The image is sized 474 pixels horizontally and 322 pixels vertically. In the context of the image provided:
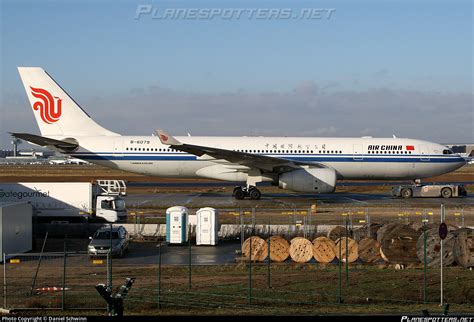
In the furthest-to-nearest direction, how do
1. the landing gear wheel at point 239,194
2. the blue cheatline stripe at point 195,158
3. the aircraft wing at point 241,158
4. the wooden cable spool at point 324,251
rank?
the blue cheatline stripe at point 195,158 < the landing gear wheel at point 239,194 < the aircraft wing at point 241,158 < the wooden cable spool at point 324,251

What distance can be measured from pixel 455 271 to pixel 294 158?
80.7 feet

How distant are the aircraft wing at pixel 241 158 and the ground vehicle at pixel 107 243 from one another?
14.8 m

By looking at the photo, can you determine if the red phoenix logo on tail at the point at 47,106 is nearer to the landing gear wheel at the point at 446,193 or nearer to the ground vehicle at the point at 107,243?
the ground vehicle at the point at 107,243

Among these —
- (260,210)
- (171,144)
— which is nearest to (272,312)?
(260,210)

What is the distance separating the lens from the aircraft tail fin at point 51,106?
4769 cm

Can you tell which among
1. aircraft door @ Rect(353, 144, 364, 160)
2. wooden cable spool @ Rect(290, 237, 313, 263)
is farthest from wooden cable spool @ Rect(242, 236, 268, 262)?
aircraft door @ Rect(353, 144, 364, 160)

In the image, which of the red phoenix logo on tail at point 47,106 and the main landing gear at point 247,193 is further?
the red phoenix logo on tail at point 47,106

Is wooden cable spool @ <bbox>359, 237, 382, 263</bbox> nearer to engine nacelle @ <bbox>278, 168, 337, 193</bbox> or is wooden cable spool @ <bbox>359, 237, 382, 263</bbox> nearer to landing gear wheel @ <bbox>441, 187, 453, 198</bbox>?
engine nacelle @ <bbox>278, 168, 337, 193</bbox>

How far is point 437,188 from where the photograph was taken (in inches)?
1966

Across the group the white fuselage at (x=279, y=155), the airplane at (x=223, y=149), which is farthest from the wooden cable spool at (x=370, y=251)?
the white fuselage at (x=279, y=155)

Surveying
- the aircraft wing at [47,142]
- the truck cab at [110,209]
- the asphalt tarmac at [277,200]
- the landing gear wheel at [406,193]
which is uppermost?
the aircraft wing at [47,142]

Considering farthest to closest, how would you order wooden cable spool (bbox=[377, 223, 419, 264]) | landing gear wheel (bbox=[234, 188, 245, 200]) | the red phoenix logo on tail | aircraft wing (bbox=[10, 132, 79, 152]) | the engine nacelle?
the red phoenix logo on tail
landing gear wheel (bbox=[234, 188, 245, 200])
aircraft wing (bbox=[10, 132, 79, 152])
the engine nacelle
wooden cable spool (bbox=[377, 223, 419, 264])

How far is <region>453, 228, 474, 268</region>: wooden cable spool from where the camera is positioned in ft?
75.4

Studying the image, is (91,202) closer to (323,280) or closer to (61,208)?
(61,208)
